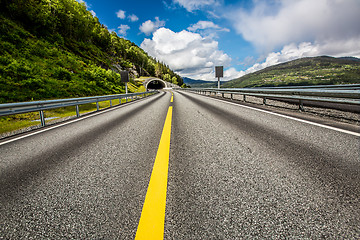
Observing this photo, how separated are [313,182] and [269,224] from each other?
97 centimetres

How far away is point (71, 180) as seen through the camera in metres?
1.96

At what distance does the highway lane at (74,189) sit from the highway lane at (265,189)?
436 mm

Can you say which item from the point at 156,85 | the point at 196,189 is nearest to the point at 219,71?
the point at 196,189

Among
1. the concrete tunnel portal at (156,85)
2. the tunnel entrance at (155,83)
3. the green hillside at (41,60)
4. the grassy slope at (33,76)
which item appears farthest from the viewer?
A: the tunnel entrance at (155,83)

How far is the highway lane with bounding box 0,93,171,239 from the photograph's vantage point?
4.06ft

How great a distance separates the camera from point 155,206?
1432mm

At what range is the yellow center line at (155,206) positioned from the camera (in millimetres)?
1157

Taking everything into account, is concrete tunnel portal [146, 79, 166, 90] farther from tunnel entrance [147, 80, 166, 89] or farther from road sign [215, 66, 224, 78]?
road sign [215, 66, 224, 78]

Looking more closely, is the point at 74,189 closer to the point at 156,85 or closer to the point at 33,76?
the point at 33,76

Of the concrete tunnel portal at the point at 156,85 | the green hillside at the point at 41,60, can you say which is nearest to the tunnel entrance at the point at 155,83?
the concrete tunnel portal at the point at 156,85

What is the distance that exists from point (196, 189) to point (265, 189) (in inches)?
29.6

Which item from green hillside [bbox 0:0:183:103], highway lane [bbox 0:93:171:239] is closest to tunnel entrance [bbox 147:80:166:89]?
green hillside [bbox 0:0:183:103]

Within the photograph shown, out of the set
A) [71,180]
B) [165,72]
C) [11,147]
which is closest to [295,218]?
[71,180]

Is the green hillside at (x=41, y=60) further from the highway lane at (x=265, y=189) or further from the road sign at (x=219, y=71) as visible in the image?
the road sign at (x=219, y=71)
